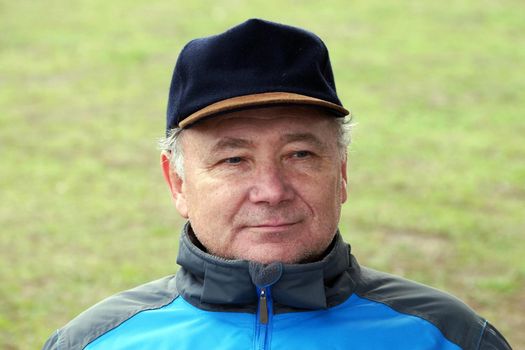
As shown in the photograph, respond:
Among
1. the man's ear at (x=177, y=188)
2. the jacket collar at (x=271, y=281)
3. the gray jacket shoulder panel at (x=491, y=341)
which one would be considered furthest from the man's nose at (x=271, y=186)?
the gray jacket shoulder panel at (x=491, y=341)

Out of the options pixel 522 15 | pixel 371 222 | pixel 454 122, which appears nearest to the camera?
pixel 371 222

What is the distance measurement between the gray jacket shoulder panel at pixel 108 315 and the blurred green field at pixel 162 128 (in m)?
3.03

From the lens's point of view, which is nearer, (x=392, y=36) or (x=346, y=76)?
(x=346, y=76)

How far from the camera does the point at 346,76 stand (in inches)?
472

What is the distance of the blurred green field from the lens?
22.4ft

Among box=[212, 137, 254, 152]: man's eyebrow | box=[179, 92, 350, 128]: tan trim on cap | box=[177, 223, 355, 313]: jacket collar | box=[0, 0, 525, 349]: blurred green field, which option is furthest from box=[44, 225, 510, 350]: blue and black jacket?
box=[0, 0, 525, 349]: blurred green field

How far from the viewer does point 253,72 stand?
2.68m

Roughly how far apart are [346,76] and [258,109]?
9.36 m

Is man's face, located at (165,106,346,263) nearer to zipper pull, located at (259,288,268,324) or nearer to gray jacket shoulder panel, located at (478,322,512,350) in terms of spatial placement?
zipper pull, located at (259,288,268,324)

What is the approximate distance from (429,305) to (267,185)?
0.58 m

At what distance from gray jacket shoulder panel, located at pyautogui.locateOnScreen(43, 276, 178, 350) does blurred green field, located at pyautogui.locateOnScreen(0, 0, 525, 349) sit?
3.03 m

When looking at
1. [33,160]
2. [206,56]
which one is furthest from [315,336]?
[33,160]

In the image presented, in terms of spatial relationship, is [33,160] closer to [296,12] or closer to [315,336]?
[296,12]

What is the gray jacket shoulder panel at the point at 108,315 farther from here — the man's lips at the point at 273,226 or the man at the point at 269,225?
the man's lips at the point at 273,226
